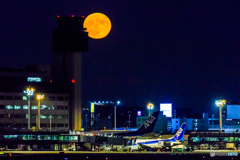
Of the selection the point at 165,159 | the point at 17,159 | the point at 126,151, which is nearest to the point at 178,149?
the point at 126,151

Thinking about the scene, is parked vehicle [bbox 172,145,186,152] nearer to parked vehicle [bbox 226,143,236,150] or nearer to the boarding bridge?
A: parked vehicle [bbox 226,143,236,150]

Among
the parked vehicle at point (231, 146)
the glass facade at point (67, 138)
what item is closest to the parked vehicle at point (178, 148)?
the parked vehicle at point (231, 146)

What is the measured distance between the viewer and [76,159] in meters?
110

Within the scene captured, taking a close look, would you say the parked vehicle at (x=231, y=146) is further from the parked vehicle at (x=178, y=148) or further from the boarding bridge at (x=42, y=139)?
the boarding bridge at (x=42, y=139)

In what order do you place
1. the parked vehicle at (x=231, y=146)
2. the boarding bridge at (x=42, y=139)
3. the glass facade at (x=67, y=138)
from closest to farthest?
1. the parked vehicle at (x=231, y=146)
2. the boarding bridge at (x=42, y=139)
3. the glass facade at (x=67, y=138)

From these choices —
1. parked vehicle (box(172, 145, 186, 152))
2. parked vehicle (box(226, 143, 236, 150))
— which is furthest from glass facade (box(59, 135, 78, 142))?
parked vehicle (box(226, 143, 236, 150))

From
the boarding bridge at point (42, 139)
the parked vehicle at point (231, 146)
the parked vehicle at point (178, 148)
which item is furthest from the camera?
the boarding bridge at point (42, 139)

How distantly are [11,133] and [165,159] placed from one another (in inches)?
2919

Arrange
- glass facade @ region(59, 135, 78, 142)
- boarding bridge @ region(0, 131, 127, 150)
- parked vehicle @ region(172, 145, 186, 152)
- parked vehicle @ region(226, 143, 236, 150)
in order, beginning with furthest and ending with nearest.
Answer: glass facade @ region(59, 135, 78, 142)
boarding bridge @ region(0, 131, 127, 150)
parked vehicle @ region(226, 143, 236, 150)
parked vehicle @ region(172, 145, 186, 152)

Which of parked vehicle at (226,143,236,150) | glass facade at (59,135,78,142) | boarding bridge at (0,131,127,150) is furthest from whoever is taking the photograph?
glass facade at (59,135,78,142)

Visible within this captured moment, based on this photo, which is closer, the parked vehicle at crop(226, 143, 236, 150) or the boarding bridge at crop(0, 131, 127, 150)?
the parked vehicle at crop(226, 143, 236, 150)

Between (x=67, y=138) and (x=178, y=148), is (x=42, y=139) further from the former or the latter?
(x=178, y=148)

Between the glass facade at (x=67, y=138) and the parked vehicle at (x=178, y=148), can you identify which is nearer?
the parked vehicle at (x=178, y=148)

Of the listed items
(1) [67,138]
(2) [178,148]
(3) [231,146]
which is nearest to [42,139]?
(1) [67,138]
